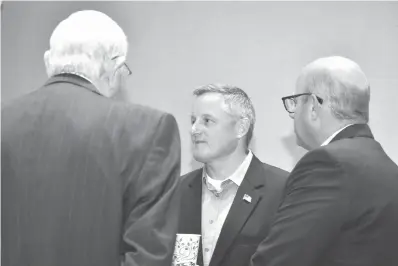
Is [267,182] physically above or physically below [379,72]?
below

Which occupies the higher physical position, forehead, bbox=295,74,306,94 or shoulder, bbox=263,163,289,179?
forehead, bbox=295,74,306,94

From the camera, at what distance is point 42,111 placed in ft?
5.12

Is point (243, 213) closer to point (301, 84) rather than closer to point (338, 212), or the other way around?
point (301, 84)

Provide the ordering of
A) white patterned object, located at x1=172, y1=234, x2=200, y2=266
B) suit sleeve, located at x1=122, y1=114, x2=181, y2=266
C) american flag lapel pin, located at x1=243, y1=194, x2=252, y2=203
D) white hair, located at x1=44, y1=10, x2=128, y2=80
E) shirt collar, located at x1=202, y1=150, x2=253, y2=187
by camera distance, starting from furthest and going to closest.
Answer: shirt collar, located at x1=202, y1=150, x2=253, y2=187
american flag lapel pin, located at x1=243, y1=194, x2=252, y2=203
white patterned object, located at x1=172, y1=234, x2=200, y2=266
white hair, located at x1=44, y1=10, x2=128, y2=80
suit sleeve, located at x1=122, y1=114, x2=181, y2=266

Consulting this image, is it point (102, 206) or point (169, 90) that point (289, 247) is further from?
point (169, 90)

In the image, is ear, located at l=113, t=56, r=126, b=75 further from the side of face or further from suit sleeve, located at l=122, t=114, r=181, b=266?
the side of face

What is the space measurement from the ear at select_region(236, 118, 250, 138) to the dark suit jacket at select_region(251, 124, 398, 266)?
1.11 m

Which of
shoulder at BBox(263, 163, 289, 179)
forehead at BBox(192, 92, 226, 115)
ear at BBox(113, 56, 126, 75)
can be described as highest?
ear at BBox(113, 56, 126, 75)

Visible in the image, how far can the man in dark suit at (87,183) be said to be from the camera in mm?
1504

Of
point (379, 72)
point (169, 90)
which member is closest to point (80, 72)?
point (169, 90)

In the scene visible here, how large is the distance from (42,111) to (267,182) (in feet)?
4.66

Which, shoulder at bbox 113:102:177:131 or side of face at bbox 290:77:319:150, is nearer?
shoulder at bbox 113:102:177:131

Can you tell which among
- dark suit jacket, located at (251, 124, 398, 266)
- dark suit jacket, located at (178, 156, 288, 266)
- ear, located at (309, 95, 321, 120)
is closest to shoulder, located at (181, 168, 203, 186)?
dark suit jacket, located at (178, 156, 288, 266)

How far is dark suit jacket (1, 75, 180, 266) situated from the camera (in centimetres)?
150
